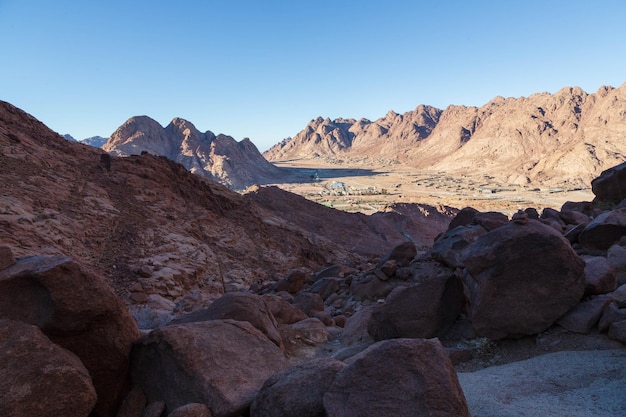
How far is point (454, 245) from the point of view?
33.4ft

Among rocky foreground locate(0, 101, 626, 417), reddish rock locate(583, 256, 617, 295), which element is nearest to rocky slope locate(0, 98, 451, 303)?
rocky foreground locate(0, 101, 626, 417)

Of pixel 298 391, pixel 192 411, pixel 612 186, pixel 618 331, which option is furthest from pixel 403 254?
pixel 192 411

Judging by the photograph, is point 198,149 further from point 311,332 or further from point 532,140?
point 311,332

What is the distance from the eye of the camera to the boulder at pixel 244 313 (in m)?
6.66

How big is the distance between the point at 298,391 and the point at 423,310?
4.23m

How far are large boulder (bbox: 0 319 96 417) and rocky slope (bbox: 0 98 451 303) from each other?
8494 mm

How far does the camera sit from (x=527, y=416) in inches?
146

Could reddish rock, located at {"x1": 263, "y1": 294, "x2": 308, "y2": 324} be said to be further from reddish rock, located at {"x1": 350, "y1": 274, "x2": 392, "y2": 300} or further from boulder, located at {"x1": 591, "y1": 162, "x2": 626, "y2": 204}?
boulder, located at {"x1": 591, "y1": 162, "x2": 626, "y2": 204}

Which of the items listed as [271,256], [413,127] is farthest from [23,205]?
[413,127]

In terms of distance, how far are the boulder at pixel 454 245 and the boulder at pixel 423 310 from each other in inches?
91.6

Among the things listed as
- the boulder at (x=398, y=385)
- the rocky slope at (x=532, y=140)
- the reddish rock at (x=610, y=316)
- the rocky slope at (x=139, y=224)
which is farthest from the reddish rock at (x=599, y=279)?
the rocky slope at (x=532, y=140)

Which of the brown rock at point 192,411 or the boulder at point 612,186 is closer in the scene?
the brown rock at point 192,411

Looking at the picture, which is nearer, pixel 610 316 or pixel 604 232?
pixel 610 316

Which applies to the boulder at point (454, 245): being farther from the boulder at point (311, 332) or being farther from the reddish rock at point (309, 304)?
the boulder at point (311, 332)
